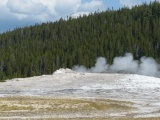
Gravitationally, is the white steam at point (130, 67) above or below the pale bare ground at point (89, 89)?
above

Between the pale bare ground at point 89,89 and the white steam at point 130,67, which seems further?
the white steam at point 130,67

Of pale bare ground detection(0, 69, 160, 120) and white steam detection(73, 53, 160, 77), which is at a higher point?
white steam detection(73, 53, 160, 77)

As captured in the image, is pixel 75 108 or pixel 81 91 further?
pixel 81 91

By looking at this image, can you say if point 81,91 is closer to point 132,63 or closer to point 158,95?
point 158,95

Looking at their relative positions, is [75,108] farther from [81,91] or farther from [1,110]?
[81,91]

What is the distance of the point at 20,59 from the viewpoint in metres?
194

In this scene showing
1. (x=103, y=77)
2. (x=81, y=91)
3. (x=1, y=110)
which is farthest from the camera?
(x=103, y=77)

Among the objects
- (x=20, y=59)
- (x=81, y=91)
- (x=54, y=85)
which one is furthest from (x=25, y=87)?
(x=20, y=59)

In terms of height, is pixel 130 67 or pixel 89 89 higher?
pixel 130 67

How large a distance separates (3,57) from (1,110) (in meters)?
142

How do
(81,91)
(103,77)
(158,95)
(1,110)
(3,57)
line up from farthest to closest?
(3,57)
(103,77)
(81,91)
(158,95)
(1,110)

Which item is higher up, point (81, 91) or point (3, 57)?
point (3, 57)

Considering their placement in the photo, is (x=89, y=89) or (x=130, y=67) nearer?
(x=89, y=89)

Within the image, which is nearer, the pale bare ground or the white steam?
the pale bare ground
